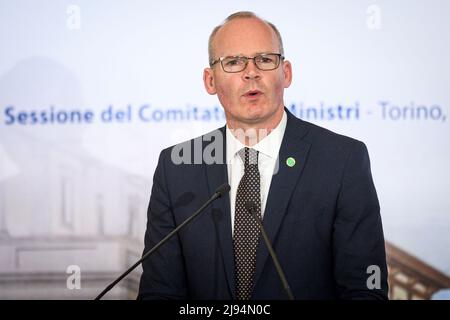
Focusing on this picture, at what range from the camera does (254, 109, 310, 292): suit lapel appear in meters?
2.23

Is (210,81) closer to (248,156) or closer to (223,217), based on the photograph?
(248,156)

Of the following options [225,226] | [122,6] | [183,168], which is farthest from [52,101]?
[225,226]

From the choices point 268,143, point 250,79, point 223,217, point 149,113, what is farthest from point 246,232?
point 149,113

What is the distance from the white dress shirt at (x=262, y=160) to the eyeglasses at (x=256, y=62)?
231 mm

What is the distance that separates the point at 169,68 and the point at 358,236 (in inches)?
54.5

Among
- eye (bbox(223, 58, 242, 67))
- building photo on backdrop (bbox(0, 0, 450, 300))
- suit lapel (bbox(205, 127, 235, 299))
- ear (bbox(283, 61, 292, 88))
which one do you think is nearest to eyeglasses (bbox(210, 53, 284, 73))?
eye (bbox(223, 58, 242, 67))

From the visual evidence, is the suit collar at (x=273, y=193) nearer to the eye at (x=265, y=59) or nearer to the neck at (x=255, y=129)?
the neck at (x=255, y=129)

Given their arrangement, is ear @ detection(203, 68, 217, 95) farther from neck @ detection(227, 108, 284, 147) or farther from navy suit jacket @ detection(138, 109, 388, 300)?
navy suit jacket @ detection(138, 109, 388, 300)

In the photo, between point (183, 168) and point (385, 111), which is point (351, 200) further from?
point (385, 111)

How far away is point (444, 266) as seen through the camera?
3068 millimetres

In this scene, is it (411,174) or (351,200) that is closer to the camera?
(351,200)

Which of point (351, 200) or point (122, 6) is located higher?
point (122, 6)
